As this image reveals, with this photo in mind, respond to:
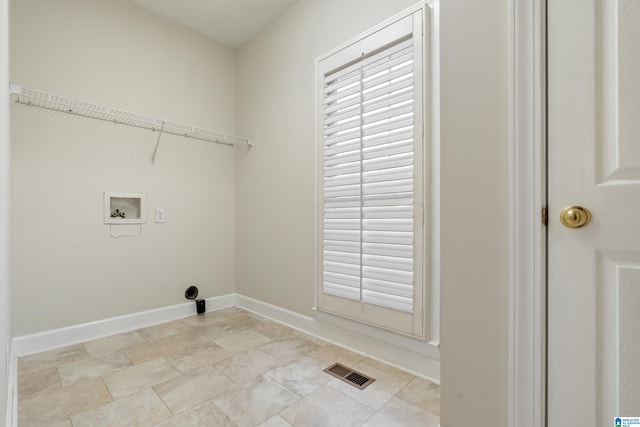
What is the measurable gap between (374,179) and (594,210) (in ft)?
4.10

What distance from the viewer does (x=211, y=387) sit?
171cm

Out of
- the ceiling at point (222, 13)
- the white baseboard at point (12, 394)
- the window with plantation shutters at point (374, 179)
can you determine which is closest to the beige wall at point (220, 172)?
the ceiling at point (222, 13)

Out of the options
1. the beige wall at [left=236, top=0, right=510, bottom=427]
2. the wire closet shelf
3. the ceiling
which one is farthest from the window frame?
the wire closet shelf

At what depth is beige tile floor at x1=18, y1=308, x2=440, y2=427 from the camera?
1.45 m

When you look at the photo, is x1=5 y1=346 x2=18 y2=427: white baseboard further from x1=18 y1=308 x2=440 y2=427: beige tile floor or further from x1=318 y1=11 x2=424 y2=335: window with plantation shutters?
x1=318 y1=11 x2=424 y2=335: window with plantation shutters

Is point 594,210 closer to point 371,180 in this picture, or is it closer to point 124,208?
point 371,180

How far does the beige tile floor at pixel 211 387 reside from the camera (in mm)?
1449

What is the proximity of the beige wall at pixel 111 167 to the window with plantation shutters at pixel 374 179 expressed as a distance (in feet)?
4.62

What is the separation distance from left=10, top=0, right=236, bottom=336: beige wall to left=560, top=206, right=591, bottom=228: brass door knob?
2943mm

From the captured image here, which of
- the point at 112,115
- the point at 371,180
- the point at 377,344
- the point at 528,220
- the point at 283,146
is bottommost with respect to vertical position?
the point at 377,344

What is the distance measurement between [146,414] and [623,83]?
7.55ft

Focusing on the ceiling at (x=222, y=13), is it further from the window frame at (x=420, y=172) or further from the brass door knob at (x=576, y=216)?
the brass door knob at (x=576, y=216)

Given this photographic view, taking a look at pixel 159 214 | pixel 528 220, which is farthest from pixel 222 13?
pixel 528 220

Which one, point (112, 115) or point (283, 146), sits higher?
point (112, 115)
